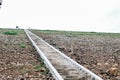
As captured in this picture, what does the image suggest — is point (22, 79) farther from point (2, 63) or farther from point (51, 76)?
point (2, 63)

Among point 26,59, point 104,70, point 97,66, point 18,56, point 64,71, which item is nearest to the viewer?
point 64,71

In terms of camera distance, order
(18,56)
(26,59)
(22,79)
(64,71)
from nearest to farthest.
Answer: (22,79) < (64,71) < (26,59) < (18,56)

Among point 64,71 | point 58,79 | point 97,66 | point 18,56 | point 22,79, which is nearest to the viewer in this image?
point 58,79

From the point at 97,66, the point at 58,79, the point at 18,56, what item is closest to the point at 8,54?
the point at 18,56

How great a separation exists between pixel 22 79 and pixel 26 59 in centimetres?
631

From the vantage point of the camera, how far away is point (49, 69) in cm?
1728

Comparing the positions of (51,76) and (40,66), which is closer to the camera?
(51,76)

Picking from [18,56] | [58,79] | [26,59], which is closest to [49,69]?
[58,79]

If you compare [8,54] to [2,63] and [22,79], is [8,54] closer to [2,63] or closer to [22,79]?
[2,63]

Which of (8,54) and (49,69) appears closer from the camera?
(49,69)

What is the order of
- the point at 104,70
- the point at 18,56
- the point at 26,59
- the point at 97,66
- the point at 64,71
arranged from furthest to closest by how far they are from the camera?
1. the point at 18,56
2. the point at 26,59
3. the point at 97,66
4. the point at 104,70
5. the point at 64,71

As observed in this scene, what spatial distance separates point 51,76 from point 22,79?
1.36 m

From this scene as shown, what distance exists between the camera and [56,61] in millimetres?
20172

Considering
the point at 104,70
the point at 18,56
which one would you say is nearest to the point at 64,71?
the point at 104,70
